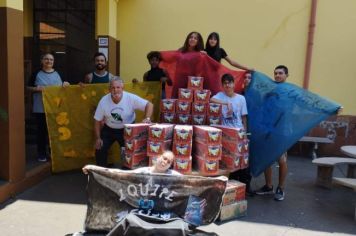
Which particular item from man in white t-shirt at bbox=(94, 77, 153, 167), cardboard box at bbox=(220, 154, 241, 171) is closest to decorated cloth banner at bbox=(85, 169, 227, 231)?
cardboard box at bbox=(220, 154, 241, 171)

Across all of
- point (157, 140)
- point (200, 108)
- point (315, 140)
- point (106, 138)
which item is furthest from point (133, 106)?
point (315, 140)

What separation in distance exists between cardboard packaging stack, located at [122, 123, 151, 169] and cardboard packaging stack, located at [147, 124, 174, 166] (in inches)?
5.5

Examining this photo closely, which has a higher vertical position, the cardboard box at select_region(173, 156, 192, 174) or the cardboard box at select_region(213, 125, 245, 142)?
the cardboard box at select_region(213, 125, 245, 142)

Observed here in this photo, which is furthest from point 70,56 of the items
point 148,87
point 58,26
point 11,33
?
point 11,33

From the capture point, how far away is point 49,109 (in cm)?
599

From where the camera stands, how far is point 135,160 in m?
5.03

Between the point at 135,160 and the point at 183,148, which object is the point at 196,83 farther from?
the point at 135,160

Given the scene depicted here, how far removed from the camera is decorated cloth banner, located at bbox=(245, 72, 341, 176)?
5.51 m

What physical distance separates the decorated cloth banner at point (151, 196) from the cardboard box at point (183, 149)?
0.92 meters

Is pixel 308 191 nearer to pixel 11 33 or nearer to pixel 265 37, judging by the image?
pixel 265 37

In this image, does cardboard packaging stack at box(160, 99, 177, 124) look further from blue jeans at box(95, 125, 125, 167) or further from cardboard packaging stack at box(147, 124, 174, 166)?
blue jeans at box(95, 125, 125, 167)

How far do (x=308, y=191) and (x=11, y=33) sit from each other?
4.98 m

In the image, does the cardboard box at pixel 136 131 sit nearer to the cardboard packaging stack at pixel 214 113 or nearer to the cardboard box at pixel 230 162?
the cardboard packaging stack at pixel 214 113

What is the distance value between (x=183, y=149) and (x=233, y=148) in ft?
2.19
